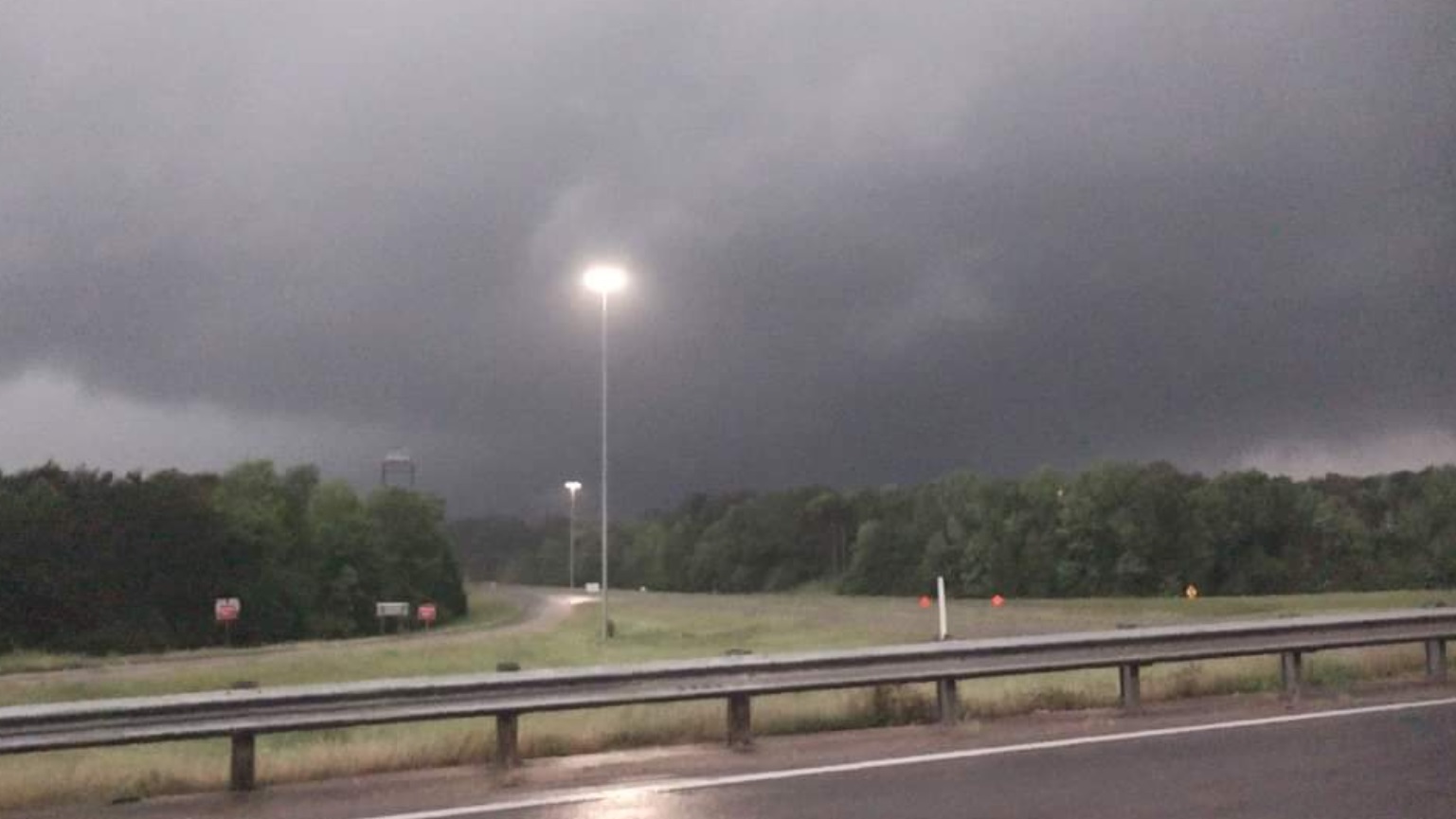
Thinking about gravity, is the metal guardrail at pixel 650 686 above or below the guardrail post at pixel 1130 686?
above

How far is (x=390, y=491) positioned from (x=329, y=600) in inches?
513

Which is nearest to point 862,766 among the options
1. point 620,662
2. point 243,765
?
point 243,765

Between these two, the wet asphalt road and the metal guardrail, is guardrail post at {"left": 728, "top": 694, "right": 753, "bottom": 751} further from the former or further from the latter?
the wet asphalt road

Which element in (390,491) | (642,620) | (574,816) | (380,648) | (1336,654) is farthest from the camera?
(390,491)

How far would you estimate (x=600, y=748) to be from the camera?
509 inches

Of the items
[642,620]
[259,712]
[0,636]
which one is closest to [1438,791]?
[259,712]

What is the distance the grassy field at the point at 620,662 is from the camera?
494 inches

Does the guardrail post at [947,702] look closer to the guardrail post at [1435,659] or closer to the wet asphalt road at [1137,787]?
the wet asphalt road at [1137,787]

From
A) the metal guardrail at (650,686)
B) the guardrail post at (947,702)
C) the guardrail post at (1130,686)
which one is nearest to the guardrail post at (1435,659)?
the metal guardrail at (650,686)

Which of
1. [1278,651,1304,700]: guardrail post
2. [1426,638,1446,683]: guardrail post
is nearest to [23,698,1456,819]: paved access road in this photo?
[1278,651,1304,700]: guardrail post

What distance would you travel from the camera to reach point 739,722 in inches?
508

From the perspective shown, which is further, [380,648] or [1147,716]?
[380,648]

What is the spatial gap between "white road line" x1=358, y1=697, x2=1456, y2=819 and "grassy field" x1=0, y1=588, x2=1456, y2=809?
201 cm

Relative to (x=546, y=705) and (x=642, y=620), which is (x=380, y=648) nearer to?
(x=642, y=620)
